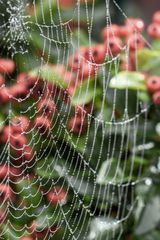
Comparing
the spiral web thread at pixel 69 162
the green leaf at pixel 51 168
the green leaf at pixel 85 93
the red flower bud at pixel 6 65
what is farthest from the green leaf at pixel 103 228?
the red flower bud at pixel 6 65

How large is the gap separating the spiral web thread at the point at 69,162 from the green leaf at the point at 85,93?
0.04 ft

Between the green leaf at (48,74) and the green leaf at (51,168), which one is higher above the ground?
the green leaf at (48,74)

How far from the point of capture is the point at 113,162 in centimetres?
185

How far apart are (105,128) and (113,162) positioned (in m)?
0.08

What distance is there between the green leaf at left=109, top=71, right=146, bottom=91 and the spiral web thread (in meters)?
0.03

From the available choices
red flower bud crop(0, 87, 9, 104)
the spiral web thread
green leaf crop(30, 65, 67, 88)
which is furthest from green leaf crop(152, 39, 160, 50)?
red flower bud crop(0, 87, 9, 104)

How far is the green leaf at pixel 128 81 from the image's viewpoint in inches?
68.9

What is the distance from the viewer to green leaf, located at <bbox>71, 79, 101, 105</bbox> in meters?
1.75

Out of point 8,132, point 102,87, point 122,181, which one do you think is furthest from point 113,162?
point 8,132

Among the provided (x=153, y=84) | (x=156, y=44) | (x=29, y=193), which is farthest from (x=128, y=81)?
(x=29, y=193)

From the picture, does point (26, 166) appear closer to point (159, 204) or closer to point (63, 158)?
point (63, 158)

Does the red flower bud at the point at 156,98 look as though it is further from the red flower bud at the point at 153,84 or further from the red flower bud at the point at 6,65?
the red flower bud at the point at 6,65

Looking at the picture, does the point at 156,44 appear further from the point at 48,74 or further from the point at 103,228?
the point at 103,228

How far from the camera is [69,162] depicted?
1.78 m
